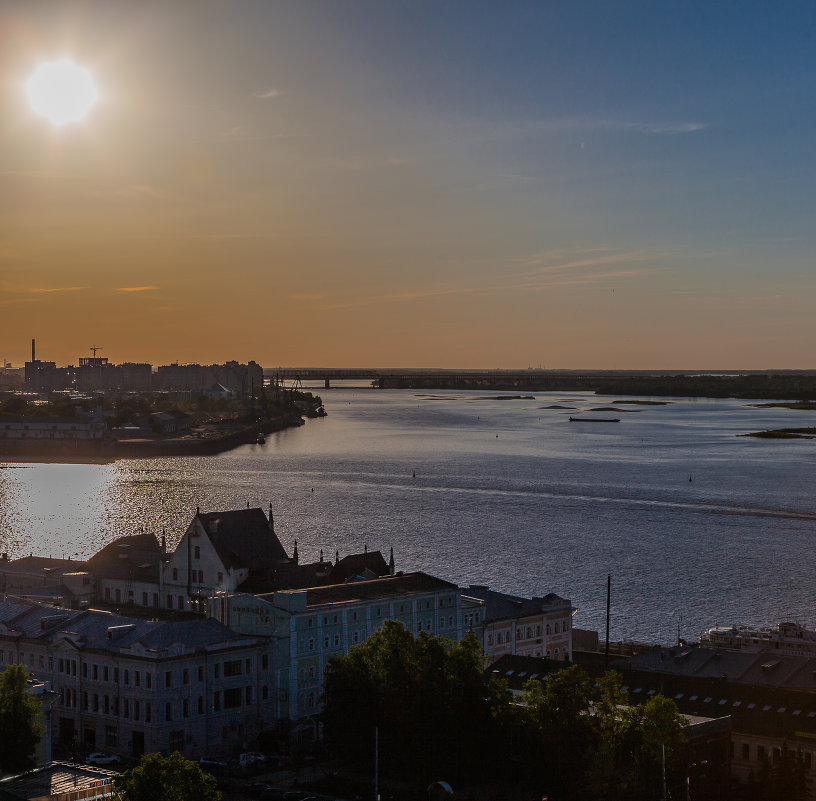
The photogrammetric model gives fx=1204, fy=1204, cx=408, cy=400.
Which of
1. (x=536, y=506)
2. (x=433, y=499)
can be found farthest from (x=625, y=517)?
(x=433, y=499)

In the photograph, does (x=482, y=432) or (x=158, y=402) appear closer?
(x=482, y=432)

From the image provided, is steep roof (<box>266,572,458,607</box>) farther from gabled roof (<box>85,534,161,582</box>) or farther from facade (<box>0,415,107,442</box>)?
facade (<box>0,415,107,442</box>)

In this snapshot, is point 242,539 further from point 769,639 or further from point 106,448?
point 106,448

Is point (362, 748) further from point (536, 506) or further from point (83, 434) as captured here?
point (83, 434)

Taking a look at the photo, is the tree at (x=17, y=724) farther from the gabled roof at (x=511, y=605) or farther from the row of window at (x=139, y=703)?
the gabled roof at (x=511, y=605)

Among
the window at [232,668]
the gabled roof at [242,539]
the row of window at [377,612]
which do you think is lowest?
the window at [232,668]

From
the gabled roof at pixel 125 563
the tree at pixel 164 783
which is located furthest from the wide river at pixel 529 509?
the tree at pixel 164 783
